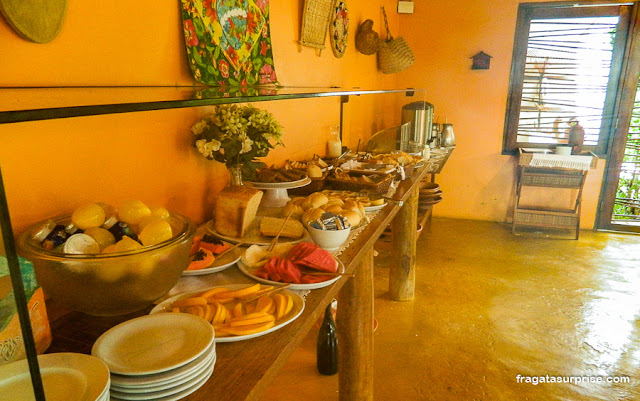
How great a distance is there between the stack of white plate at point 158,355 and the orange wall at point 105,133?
40 cm

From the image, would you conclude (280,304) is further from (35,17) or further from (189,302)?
(35,17)

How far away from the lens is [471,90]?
469 centimetres

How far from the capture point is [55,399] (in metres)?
0.57

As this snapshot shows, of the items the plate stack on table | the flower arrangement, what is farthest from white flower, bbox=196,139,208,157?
the plate stack on table

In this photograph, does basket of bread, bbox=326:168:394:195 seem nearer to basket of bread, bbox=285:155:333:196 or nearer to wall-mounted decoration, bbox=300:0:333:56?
basket of bread, bbox=285:155:333:196

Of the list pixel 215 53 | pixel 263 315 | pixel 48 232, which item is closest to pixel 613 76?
pixel 215 53

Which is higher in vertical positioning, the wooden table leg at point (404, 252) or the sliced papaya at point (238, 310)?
the sliced papaya at point (238, 310)

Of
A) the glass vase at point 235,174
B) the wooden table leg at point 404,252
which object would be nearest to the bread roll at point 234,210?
the glass vase at point 235,174

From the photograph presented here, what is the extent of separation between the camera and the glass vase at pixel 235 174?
154 centimetres

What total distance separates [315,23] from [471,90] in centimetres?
283

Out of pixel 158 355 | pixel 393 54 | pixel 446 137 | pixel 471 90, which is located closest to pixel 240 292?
pixel 158 355

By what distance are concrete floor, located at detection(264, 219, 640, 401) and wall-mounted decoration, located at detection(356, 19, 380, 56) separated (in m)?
1.78

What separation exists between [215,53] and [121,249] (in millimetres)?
930

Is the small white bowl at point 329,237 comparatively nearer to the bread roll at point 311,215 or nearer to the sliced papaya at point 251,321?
the bread roll at point 311,215
